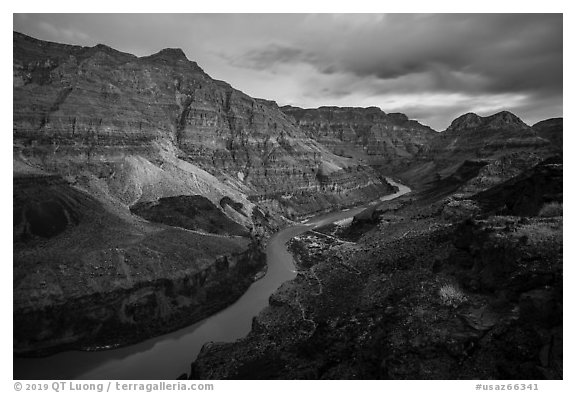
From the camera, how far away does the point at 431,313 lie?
33.2m

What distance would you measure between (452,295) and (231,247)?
43.8 meters

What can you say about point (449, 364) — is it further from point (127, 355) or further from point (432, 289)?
point (127, 355)

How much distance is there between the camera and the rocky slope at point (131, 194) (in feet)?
162

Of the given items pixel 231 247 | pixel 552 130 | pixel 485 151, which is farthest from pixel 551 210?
pixel 552 130

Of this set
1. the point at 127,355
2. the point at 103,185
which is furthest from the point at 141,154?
the point at 127,355

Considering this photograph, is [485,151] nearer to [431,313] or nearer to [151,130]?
[151,130]

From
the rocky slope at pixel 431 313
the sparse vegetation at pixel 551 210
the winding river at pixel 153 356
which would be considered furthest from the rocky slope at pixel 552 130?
the winding river at pixel 153 356

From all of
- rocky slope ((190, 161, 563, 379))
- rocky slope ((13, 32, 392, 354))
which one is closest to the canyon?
rocky slope ((190, 161, 563, 379))

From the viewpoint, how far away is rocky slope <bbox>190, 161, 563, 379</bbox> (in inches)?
1089

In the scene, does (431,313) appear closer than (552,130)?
Yes

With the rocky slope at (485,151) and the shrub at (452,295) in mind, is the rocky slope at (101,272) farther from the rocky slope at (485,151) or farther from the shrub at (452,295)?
the rocky slope at (485,151)

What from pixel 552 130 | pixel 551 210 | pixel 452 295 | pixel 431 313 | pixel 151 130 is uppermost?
pixel 552 130

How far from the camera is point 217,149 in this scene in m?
127

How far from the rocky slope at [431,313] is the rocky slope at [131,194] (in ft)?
54.2
